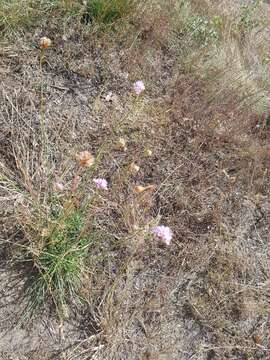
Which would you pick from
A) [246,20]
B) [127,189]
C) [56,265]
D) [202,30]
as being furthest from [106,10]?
[56,265]

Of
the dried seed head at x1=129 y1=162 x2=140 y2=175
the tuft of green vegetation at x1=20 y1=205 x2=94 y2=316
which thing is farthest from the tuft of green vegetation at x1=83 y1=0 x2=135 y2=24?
the tuft of green vegetation at x1=20 y1=205 x2=94 y2=316

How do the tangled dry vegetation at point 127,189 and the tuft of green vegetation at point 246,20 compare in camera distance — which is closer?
the tangled dry vegetation at point 127,189

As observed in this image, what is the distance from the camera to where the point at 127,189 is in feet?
8.41

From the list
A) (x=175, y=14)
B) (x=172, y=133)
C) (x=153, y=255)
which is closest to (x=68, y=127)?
(x=172, y=133)

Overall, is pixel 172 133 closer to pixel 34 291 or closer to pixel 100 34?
pixel 100 34

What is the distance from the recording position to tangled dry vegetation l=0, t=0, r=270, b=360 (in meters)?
2.11

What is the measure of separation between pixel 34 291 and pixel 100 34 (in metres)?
1.80

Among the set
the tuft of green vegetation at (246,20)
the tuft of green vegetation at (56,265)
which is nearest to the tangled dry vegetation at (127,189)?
the tuft of green vegetation at (56,265)

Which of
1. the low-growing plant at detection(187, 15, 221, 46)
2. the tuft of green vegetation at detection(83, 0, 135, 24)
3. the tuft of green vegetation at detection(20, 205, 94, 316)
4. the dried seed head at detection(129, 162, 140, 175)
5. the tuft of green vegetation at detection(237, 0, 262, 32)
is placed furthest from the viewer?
the tuft of green vegetation at detection(237, 0, 262, 32)

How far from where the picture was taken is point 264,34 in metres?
4.23

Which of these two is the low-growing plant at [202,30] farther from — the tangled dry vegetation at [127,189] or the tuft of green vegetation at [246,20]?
the tuft of green vegetation at [246,20]

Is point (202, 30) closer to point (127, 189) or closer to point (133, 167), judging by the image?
point (127, 189)

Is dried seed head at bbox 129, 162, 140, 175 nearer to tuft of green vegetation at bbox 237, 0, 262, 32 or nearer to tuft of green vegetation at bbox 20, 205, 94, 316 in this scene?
tuft of green vegetation at bbox 20, 205, 94, 316

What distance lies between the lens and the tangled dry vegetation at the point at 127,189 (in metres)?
2.11
